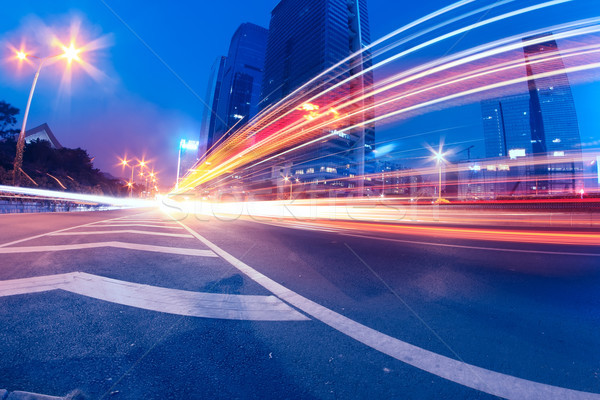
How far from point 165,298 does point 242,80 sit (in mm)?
168040

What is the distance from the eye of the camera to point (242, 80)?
149 m

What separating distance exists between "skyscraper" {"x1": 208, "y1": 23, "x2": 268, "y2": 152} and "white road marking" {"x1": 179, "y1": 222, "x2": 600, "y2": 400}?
149771 mm

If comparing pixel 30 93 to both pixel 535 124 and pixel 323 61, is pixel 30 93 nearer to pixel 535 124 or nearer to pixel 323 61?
pixel 323 61

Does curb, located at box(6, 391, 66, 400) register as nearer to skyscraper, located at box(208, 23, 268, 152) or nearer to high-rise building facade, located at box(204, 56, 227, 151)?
skyscraper, located at box(208, 23, 268, 152)

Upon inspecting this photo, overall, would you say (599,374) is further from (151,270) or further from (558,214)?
(558,214)

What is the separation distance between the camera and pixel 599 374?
1529mm

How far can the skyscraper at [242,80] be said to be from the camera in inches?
5807

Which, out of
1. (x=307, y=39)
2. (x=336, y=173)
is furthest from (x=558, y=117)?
(x=307, y=39)

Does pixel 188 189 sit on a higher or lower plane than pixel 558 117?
lower

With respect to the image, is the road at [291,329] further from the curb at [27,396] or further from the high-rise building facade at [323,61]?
the high-rise building facade at [323,61]

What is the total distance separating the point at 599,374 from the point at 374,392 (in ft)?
4.92

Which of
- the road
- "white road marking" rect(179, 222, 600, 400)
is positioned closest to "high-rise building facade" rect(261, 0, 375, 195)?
the road

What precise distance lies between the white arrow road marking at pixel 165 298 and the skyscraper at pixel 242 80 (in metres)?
148

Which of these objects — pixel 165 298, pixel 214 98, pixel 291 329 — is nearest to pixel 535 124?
pixel 291 329
